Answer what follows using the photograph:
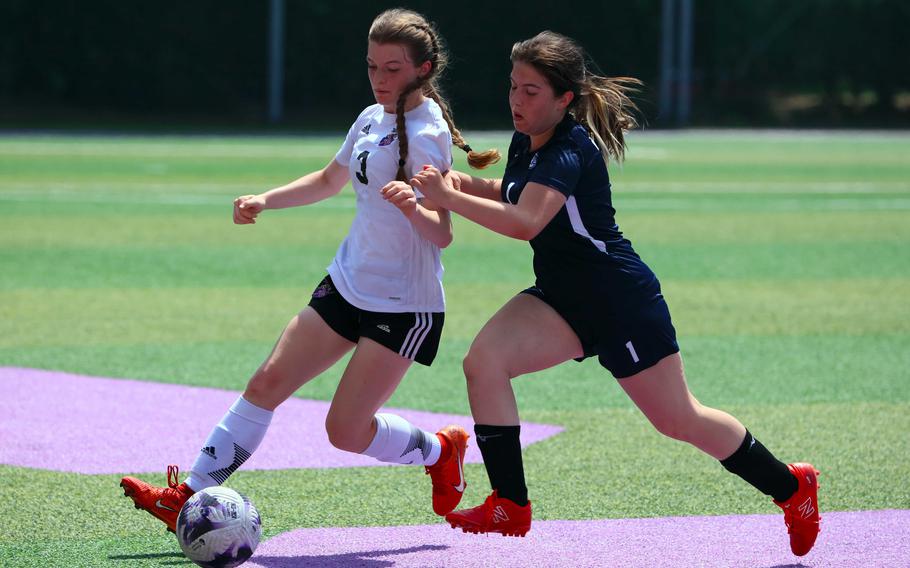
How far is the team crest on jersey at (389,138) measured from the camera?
503 cm

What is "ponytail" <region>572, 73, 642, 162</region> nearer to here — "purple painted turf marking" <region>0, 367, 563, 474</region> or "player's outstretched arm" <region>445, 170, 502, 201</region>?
"player's outstretched arm" <region>445, 170, 502, 201</region>

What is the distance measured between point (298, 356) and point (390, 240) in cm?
57

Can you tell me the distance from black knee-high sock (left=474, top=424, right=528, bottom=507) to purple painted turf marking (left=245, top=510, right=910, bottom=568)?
30 centimetres

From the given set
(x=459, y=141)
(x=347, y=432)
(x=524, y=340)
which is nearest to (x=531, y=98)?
(x=459, y=141)

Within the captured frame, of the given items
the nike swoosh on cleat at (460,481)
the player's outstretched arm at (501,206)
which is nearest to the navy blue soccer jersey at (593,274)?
the player's outstretched arm at (501,206)

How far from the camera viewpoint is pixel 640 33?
47.2 metres

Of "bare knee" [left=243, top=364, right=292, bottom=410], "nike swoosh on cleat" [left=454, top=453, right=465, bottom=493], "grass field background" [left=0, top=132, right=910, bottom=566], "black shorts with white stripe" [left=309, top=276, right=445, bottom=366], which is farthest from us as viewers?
"grass field background" [left=0, top=132, right=910, bottom=566]

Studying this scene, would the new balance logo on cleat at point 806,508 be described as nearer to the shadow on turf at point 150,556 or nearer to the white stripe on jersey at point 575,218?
the white stripe on jersey at point 575,218

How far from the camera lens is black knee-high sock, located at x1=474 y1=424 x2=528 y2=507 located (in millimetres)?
4797

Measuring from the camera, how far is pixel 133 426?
23.1ft

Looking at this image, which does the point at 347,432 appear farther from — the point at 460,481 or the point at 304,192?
the point at 304,192

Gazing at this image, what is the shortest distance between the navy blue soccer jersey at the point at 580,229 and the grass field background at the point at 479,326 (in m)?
1.20

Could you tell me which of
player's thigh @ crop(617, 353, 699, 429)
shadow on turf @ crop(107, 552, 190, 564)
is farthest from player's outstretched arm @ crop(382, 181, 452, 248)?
shadow on turf @ crop(107, 552, 190, 564)

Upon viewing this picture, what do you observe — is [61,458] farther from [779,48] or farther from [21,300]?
[779,48]
